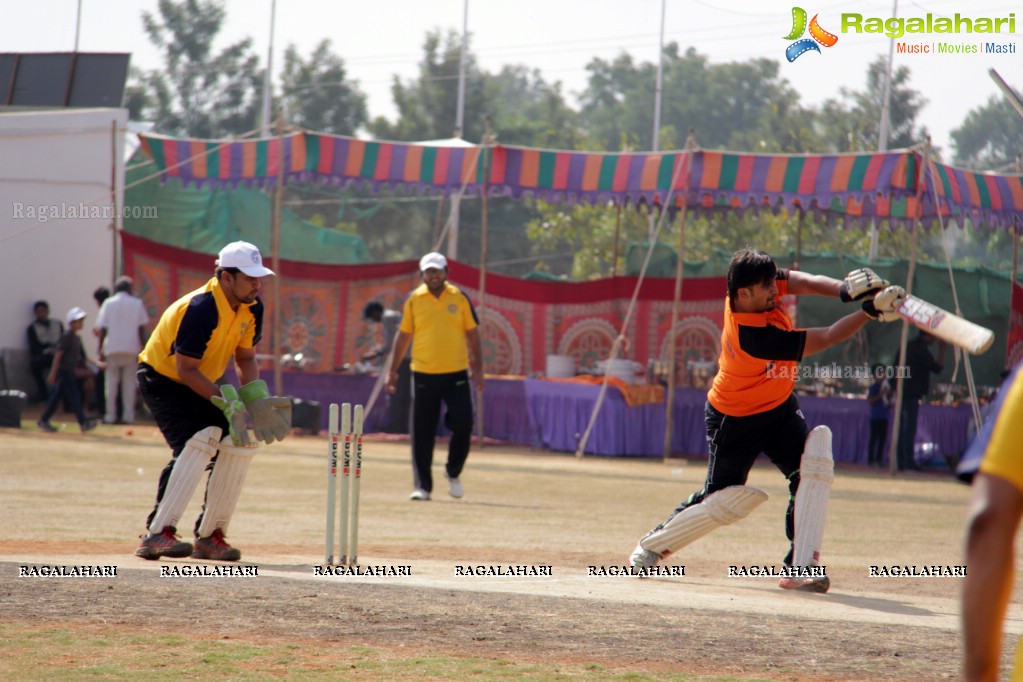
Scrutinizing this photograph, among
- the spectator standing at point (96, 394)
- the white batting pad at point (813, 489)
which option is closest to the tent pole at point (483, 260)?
the spectator standing at point (96, 394)

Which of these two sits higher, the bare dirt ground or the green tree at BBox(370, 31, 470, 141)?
the green tree at BBox(370, 31, 470, 141)

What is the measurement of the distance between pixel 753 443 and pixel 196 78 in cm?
6036

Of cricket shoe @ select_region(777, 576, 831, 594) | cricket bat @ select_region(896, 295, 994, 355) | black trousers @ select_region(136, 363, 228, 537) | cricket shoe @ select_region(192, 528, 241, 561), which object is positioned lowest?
cricket shoe @ select_region(192, 528, 241, 561)

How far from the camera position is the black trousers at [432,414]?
12031mm

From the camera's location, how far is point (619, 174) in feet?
57.1

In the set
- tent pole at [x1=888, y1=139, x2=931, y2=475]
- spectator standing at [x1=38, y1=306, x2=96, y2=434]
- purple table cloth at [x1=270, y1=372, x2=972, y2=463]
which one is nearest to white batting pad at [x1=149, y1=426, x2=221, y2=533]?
tent pole at [x1=888, y1=139, x2=931, y2=475]

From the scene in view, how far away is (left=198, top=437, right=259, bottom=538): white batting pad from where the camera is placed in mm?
7578

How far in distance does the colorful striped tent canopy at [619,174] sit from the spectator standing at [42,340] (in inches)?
156

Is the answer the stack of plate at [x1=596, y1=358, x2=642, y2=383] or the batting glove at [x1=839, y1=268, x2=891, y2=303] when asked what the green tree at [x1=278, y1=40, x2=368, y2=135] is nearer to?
the stack of plate at [x1=596, y1=358, x2=642, y2=383]

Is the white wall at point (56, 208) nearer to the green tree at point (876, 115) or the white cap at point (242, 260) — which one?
the white cap at point (242, 260)

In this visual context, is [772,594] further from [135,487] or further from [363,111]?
[363,111]

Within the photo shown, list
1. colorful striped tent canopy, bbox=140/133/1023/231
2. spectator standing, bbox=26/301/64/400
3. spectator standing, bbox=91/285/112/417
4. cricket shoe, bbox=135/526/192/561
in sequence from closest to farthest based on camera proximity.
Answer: cricket shoe, bbox=135/526/192/561 → colorful striped tent canopy, bbox=140/133/1023/231 → spectator standing, bbox=91/285/112/417 → spectator standing, bbox=26/301/64/400

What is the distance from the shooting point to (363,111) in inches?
2635

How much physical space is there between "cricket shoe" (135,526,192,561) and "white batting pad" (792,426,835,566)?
348 centimetres
